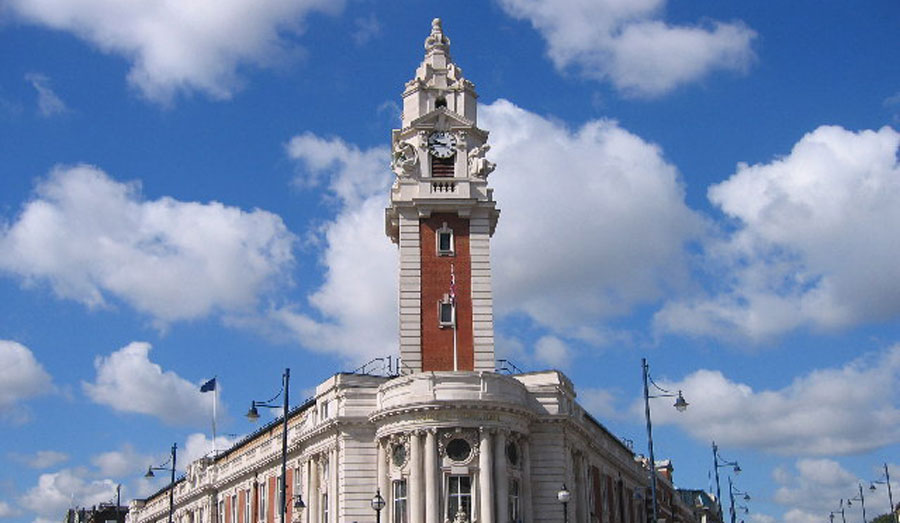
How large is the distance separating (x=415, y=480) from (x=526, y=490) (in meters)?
6.19

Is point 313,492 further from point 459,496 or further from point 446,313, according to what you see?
point 446,313

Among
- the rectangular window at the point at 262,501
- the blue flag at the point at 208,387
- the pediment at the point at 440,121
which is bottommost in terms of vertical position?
the rectangular window at the point at 262,501

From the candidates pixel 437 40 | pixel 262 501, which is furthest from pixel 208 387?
pixel 437 40

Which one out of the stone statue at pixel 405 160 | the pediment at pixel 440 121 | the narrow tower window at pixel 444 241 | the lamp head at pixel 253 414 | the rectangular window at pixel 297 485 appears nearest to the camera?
the lamp head at pixel 253 414

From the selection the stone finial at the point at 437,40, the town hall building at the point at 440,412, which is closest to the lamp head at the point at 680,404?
the town hall building at the point at 440,412

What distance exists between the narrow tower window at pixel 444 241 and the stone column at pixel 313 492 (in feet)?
45.8

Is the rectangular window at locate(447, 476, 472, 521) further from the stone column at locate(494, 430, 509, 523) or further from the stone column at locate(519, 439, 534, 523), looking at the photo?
the stone column at locate(519, 439, 534, 523)

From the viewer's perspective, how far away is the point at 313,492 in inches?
2395

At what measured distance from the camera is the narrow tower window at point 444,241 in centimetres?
6331

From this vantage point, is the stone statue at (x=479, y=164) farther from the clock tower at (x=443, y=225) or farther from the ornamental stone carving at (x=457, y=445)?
the ornamental stone carving at (x=457, y=445)

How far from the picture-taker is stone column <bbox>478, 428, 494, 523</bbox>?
52844 mm

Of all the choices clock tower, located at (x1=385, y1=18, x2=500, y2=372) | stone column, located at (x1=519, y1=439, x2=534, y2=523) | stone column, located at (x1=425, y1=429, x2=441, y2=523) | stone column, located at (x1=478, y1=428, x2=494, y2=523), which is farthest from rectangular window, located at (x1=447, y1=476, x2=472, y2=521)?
Answer: clock tower, located at (x1=385, y1=18, x2=500, y2=372)

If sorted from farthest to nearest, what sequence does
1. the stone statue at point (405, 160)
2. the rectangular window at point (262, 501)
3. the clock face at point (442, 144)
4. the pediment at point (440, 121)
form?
the rectangular window at point (262, 501) → the pediment at point (440, 121) → the clock face at point (442, 144) → the stone statue at point (405, 160)

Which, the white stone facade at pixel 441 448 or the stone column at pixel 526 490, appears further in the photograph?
the stone column at pixel 526 490
